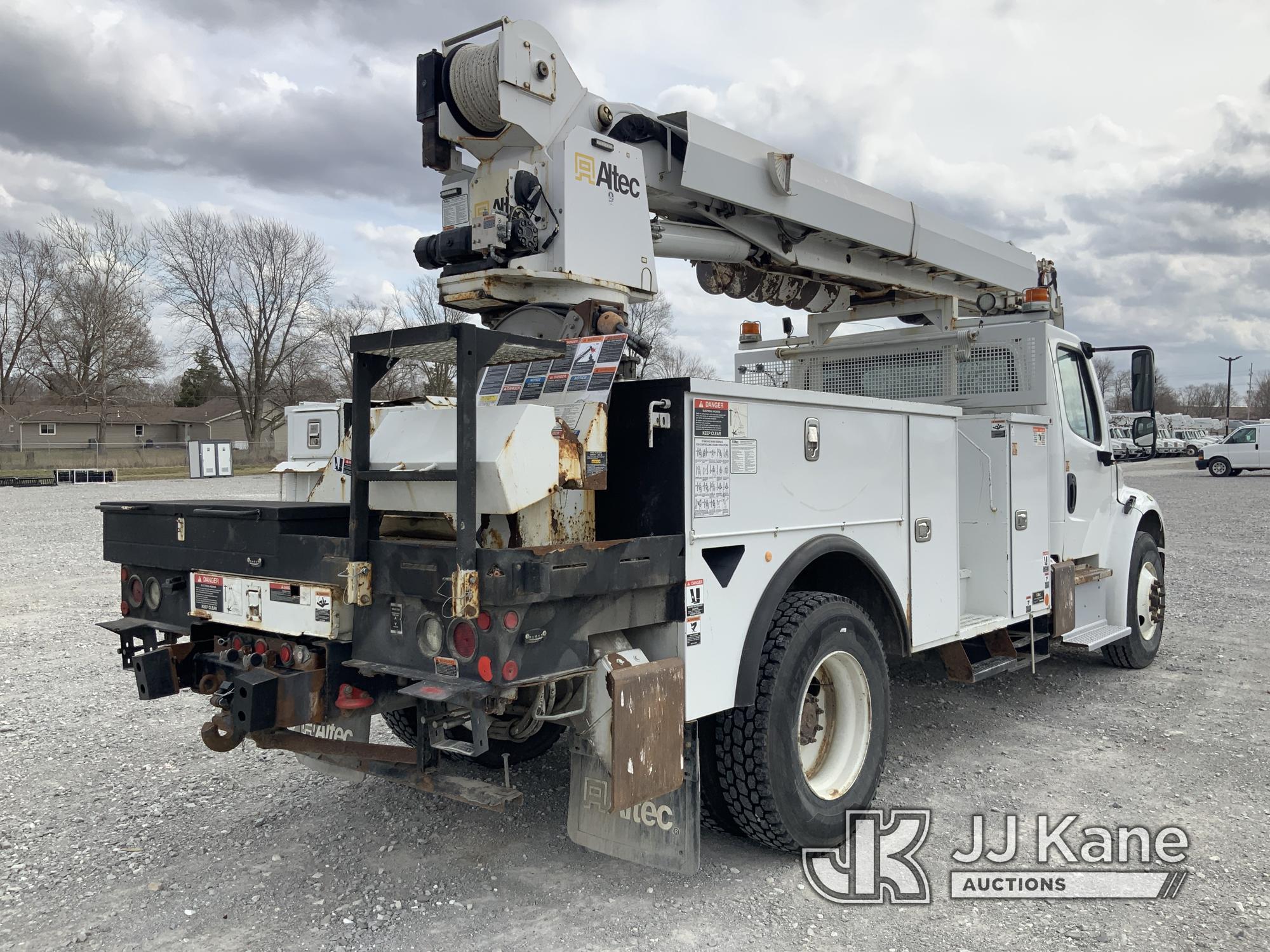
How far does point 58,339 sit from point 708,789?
58939 mm

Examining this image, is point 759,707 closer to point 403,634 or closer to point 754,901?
point 754,901

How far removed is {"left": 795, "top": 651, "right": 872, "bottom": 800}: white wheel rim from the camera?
427cm

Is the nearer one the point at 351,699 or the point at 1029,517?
the point at 351,699

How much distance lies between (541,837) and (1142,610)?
17.8 feet

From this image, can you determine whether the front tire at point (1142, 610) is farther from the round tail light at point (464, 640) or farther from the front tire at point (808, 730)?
the round tail light at point (464, 640)

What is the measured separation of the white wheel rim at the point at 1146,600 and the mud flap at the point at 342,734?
6.09 m

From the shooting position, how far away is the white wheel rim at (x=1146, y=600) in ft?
24.5

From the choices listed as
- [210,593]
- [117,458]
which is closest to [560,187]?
[210,593]

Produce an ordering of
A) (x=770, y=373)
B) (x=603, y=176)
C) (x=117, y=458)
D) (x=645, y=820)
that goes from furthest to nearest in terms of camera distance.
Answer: (x=117, y=458)
(x=770, y=373)
(x=603, y=176)
(x=645, y=820)

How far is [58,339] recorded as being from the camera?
52781 millimetres

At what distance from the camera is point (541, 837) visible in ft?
14.3

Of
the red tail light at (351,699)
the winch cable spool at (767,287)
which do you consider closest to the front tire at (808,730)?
the red tail light at (351,699)

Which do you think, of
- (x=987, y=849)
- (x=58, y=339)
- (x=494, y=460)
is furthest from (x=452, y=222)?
(x=58, y=339)

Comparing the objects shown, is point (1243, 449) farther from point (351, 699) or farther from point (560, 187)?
point (351, 699)
